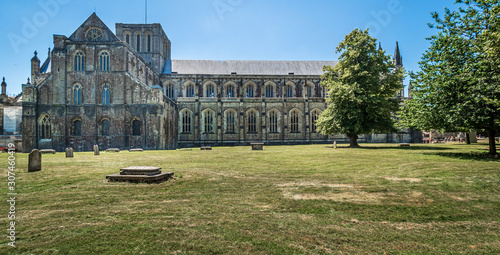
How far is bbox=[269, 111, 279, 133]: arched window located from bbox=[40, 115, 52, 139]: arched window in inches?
1123

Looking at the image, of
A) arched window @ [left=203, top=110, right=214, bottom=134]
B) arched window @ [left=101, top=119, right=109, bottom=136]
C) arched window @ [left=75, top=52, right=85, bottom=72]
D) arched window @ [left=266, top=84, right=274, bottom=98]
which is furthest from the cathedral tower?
arched window @ [left=266, top=84, right=274, bottom=98]

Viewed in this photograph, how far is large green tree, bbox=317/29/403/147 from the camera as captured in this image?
24.8 m

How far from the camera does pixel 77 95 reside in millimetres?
31688

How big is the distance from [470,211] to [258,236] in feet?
15.3

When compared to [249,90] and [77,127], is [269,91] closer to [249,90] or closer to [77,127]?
[249,90]

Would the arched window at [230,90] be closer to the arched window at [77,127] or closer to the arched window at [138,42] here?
the arched window at [138,42]

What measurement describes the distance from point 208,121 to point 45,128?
65.4 ft

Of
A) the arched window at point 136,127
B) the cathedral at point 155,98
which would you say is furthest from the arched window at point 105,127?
→ the arched window at point 136,127

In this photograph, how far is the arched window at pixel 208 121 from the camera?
134 feet

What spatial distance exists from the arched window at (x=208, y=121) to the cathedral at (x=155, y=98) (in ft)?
0.50

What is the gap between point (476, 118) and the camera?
1439 cm

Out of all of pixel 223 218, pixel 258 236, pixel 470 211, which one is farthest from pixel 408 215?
pixel 223 218

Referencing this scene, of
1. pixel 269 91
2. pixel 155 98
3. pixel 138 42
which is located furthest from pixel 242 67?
pixel 155 98

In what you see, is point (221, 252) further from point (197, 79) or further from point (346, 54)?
point (197, 79)
